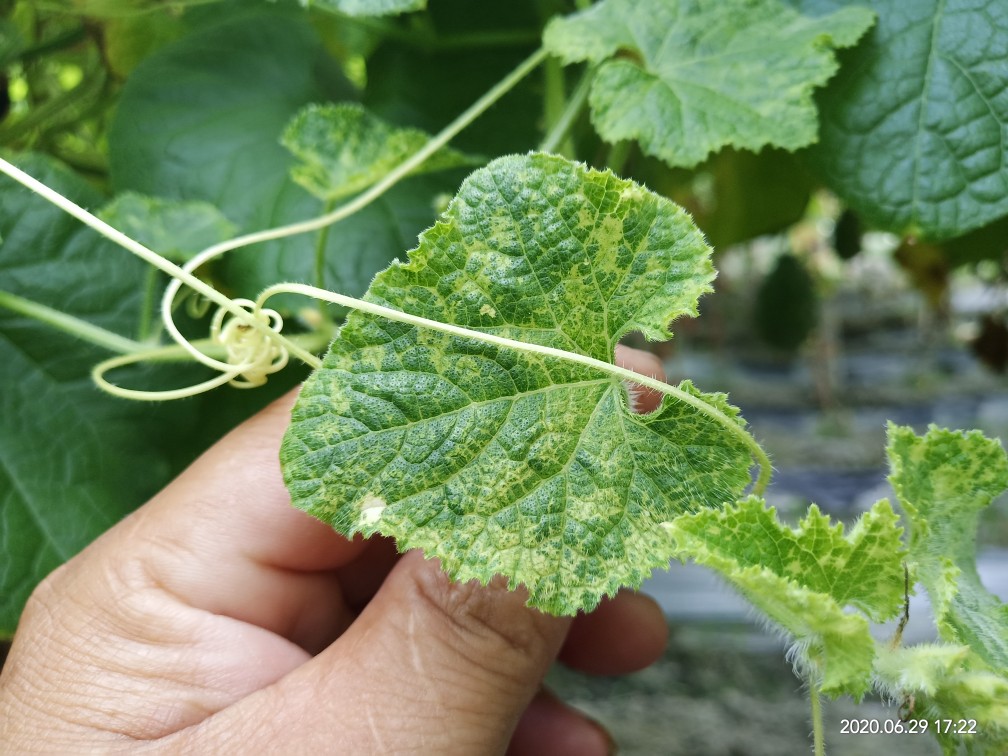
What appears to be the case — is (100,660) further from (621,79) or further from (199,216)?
(621,79)

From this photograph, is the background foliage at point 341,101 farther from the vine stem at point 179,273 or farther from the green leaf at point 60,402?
the vine stem at point 179,273

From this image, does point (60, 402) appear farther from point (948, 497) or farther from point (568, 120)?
point (948, 497)

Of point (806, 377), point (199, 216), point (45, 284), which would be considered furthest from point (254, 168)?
point (806, 377)

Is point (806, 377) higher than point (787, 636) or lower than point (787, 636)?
lower

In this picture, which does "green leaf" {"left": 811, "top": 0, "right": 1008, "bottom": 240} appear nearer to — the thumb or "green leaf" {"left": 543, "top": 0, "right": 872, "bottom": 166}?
"green leaf" {"left": 543, "top": 0, "right": 872, "bottom": 166}

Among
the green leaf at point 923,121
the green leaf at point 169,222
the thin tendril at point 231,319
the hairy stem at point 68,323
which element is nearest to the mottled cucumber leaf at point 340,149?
the thin tendril at point 231,319

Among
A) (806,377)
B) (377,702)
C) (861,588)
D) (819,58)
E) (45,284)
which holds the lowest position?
(806,377)

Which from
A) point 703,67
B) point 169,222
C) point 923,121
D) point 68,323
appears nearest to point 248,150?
point 169,222
